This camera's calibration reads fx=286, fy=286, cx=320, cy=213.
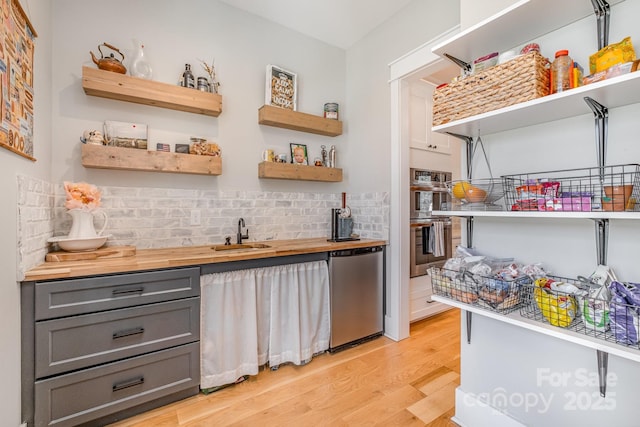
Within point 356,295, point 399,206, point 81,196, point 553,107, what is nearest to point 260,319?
point 356,295

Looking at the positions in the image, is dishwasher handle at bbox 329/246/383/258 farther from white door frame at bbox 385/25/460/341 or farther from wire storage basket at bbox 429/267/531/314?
wire storage basket at bbox 429/267/531/314

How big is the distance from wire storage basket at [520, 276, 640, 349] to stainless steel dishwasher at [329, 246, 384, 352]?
1355 mm

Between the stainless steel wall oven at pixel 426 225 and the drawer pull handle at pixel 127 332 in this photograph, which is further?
the stainless steel wall oven at pixel 426 225

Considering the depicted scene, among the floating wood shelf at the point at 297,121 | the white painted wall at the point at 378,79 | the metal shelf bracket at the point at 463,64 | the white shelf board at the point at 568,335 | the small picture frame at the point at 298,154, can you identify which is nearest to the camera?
the white shelf board at the point at 568,335

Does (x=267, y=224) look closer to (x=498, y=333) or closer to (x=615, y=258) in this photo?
(x=498, y=333)

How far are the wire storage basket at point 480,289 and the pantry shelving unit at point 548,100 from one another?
37 mm

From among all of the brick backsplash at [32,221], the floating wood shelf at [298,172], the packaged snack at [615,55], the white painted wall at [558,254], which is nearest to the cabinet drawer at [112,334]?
the brick backsplash at [32,221]

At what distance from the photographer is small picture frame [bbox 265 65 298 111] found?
8.57 ft

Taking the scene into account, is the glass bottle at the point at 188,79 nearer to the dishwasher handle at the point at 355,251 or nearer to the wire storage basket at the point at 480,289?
the dishwasher handle at the point at 355,251

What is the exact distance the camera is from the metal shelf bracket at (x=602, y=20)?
106 centimetres

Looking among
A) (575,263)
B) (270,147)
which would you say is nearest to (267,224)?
(270,147)

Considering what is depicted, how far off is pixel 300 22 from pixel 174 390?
122 inches

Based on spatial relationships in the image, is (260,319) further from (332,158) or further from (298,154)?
(332,158)

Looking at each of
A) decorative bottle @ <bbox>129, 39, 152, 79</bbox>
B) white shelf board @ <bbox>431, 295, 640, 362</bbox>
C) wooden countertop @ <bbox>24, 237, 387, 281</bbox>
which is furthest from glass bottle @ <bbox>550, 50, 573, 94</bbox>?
decorative bottle @ <bbox>129, 39, 152, 79</bbox>
